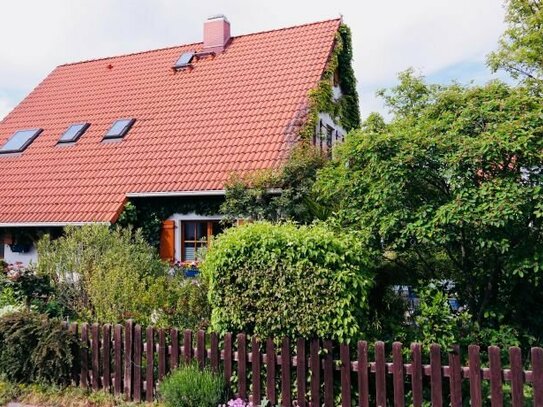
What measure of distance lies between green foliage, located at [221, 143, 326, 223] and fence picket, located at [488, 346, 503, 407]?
16.7ft

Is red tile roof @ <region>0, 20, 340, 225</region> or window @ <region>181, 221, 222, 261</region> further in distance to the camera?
red tile roof @ <region>0, 20, 340, 225</region>

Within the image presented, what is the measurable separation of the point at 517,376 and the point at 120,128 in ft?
41.4

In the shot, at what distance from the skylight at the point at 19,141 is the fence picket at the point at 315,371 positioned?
1346 cm

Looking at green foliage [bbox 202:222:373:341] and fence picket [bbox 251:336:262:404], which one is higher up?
green foliage [bbox 202:222:373:341]

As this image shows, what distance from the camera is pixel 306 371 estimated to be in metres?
5.43

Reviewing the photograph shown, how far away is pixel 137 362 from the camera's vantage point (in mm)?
6074


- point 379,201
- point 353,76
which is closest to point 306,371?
point 379,201

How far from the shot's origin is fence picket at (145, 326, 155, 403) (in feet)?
19.5

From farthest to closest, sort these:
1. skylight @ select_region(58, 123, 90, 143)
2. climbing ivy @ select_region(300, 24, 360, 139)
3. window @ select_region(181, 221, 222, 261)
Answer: skylight @ select_region(58, 123, 90, 143) < climbing ivy @ select_region(300, 24, 360, 139) < window @ select_region(181, 221, 222, 261)

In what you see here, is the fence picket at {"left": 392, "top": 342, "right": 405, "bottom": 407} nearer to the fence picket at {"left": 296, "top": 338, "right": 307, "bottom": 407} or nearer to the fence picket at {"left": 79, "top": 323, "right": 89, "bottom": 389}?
the fence picket at {"left": 296, "top": 338, "right": 307, "bottom": 407}

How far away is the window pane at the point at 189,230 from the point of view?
39.2ft

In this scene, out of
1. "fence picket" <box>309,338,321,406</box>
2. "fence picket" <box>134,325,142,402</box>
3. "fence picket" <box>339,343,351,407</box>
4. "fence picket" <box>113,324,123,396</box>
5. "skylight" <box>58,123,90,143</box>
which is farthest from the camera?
"skylight" <box>58,123,90,143</box>

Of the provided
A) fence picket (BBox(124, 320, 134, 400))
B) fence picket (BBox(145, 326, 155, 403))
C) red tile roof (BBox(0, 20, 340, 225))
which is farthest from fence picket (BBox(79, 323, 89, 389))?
red tile roof (BBox(0, 20, 340, 225))

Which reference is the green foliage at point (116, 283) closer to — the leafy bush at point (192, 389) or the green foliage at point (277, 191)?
the leafy bush at point (192, 389)
